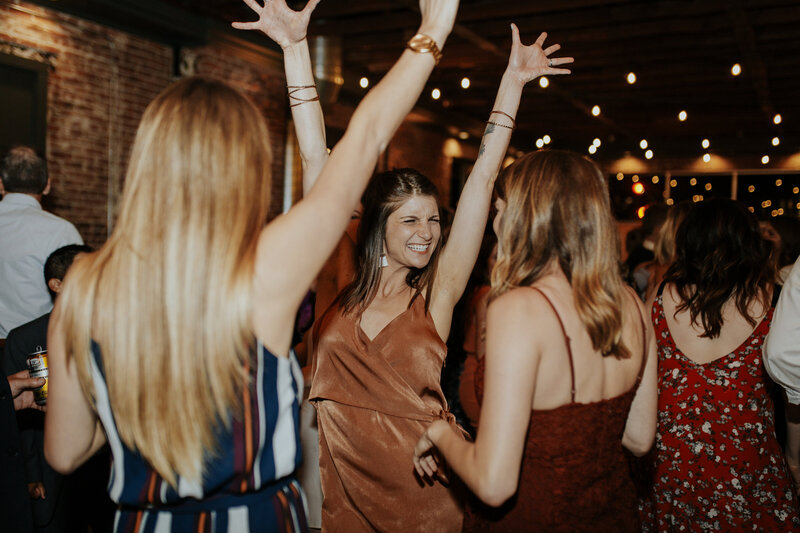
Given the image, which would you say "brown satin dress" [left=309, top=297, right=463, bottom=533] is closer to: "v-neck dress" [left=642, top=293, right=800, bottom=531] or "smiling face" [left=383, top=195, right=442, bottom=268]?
"smiling face" [left=383, top=195, right=442, bottom=268]

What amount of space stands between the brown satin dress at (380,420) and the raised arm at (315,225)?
799 millimetres

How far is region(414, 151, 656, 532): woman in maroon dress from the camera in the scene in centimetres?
137

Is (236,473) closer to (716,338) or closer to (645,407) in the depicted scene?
(645,407)

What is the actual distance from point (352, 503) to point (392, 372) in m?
0.40

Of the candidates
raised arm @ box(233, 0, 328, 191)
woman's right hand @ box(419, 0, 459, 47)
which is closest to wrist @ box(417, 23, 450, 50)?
woman's right hand @ box(419, 0, 459, 47)

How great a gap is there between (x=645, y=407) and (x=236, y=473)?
38.4 inches

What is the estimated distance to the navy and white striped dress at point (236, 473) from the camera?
116cm

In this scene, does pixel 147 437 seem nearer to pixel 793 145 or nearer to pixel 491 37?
pixel 491 37

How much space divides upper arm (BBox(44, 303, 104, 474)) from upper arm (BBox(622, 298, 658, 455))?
1.19 meters

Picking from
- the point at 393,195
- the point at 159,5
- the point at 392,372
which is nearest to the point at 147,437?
the point at 392,372

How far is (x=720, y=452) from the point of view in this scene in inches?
92.6

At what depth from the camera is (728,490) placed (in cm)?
231

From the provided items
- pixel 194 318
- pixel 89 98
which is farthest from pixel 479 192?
pixel 89 98

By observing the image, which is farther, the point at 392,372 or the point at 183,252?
the point at 392,372
